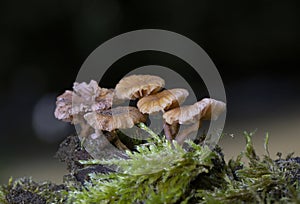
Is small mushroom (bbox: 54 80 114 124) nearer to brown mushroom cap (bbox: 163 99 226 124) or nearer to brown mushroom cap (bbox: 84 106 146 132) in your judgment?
brown mushroom cap (bbox: 84 106 146 132)

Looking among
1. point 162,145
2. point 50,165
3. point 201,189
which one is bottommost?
point 201,189

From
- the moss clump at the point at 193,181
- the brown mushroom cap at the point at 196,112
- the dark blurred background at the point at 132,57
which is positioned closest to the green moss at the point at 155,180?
the moss clump at the point at 193,181

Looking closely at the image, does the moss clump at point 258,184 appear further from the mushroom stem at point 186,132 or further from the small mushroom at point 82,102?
the small mushroom at point 82,102

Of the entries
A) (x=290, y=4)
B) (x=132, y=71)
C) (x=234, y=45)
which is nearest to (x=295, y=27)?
(x=290, y=4)

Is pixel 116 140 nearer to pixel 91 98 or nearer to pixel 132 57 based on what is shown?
pixel 91 98

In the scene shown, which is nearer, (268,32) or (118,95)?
(118,95)

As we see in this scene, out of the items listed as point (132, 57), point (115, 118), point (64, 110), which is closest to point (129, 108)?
point (115, 118)

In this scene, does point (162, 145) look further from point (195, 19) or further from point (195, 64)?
point (195, 19)
